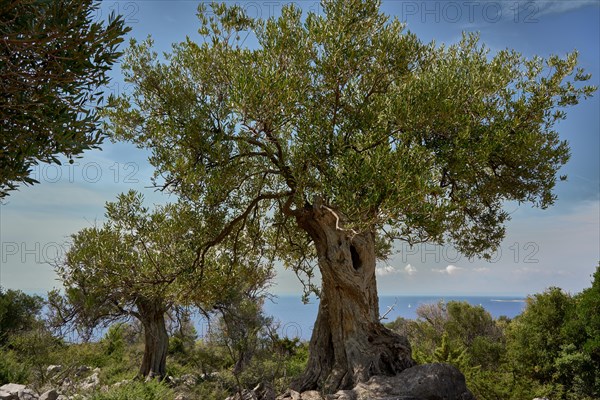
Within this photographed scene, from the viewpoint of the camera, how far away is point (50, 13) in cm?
526

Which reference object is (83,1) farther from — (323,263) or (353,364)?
(353,364)

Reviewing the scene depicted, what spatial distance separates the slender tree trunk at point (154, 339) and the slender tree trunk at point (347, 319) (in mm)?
10582

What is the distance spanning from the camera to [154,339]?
69.8 ft

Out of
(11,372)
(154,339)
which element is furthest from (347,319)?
(11,372)

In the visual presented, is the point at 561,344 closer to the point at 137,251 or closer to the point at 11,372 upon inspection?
the point at 137,251

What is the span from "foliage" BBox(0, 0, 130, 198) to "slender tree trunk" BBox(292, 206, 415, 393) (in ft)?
22.3

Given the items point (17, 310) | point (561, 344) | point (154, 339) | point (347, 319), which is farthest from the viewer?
point (17, 310)

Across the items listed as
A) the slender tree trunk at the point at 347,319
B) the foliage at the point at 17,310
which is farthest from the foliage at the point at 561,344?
the foliage at the point at 17,310

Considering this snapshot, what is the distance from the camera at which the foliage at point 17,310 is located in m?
29.9

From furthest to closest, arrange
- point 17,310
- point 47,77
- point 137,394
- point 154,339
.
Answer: point 17,310 → point 154,339 → point 137,394 → point 47,77

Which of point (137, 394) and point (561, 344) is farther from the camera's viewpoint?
point (561, 344)

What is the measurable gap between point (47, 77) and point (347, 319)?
30.6ft

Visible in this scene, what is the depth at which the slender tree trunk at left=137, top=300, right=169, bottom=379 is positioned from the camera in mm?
20766

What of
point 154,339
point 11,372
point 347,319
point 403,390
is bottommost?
point 11,372
